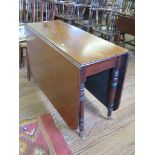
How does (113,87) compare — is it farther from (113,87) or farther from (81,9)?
(81,9)

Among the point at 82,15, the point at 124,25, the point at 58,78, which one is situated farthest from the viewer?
the point at 82,15

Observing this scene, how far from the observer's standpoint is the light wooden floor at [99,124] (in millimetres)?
1644

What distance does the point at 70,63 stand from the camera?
1408 millimetres

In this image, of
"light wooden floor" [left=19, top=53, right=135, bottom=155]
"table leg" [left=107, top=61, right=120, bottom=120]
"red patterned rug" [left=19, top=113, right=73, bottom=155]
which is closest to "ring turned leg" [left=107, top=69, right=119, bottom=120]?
"table leg" [left=107, top=61, right=120, bottom=120]

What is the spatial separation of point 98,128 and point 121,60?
0.71 meters

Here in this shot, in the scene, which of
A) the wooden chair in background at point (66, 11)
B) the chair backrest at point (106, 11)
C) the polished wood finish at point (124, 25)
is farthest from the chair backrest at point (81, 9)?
the polished wood finish at point (124, 25)

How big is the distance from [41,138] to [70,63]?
2.55ft

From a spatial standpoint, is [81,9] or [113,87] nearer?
[113,87]

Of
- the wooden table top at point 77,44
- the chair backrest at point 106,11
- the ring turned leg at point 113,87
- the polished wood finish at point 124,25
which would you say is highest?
the chair backrest at point 106,11

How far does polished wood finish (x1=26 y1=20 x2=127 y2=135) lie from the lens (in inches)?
55.9

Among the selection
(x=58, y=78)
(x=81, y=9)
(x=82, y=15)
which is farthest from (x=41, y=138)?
(x=81, y=9)

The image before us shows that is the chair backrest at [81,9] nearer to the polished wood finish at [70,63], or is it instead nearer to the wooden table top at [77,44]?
the wooden table top at [77,44]

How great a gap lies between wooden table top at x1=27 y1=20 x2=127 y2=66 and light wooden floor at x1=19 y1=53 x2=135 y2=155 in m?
0.76
